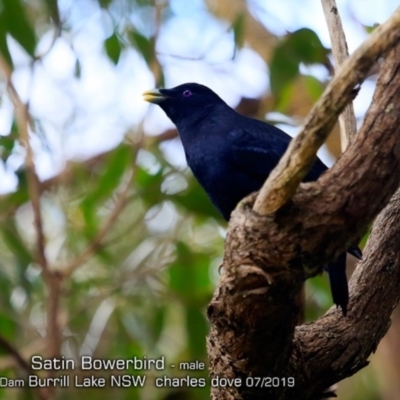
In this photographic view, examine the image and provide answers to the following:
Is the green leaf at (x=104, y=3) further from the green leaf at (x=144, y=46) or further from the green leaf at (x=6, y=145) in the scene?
the green leaf at (x=6, y=145)

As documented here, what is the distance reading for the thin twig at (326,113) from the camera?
1.92 meters

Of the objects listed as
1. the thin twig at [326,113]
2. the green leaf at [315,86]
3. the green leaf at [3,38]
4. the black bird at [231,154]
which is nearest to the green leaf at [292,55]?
the green leaf at [315,86]

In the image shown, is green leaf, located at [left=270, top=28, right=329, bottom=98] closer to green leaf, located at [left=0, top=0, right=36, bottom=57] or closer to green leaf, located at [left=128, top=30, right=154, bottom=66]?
green leaf, located at [left=128, top=30, right=154, bottom=66]

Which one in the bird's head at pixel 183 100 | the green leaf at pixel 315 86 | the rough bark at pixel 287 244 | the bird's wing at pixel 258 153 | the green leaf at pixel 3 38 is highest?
the green leaf at pixel 3 38

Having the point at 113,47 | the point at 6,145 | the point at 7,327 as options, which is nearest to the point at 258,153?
the point at 113,47

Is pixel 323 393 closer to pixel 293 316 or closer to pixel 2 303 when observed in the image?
pixel 293 316

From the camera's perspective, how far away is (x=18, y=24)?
3982mm

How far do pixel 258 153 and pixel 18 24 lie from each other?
1600mm

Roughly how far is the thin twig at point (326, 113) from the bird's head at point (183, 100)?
1.75 metres

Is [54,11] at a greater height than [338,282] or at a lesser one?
greater

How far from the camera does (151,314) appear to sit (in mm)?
5012

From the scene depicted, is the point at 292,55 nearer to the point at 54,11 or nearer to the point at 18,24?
the point at 54,11

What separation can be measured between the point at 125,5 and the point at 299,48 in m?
1.01

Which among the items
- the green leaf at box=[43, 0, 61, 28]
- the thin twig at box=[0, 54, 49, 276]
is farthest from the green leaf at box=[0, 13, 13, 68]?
the green leaf at box=[43, 0, 61, 28]
